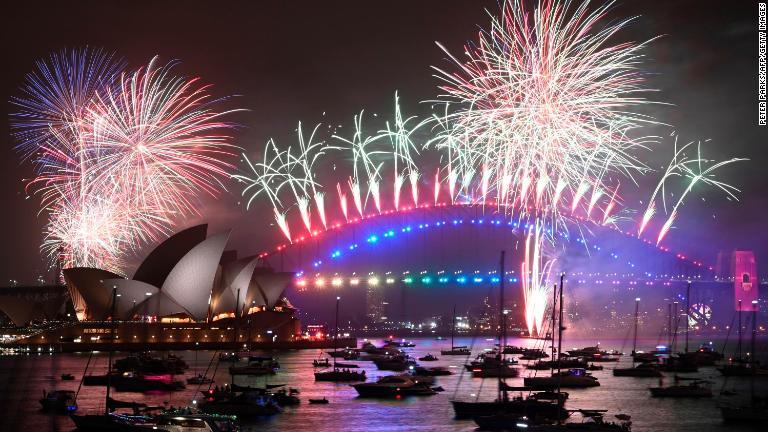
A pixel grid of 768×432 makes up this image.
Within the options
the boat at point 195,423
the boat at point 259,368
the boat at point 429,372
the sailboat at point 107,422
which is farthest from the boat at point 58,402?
the boat at point 429,372

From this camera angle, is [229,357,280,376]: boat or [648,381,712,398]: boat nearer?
[648,381,712,398]: boat

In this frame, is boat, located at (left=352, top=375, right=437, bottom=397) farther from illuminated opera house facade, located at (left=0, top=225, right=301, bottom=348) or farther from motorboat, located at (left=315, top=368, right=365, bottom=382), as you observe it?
illuminated opera house facade, located at (left=0, top=225, right=301, bottom=348)

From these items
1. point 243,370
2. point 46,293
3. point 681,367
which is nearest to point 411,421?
point 243,370

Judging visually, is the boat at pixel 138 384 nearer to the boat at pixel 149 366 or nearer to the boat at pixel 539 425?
the boat at pixel 149 366

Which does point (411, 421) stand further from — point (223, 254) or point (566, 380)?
point (223, 254)

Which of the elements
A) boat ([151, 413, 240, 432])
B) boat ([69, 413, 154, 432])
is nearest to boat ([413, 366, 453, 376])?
boat ([69, 413, 154, 432])

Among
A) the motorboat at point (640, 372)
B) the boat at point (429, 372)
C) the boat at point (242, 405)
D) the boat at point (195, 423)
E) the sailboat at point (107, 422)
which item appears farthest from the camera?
the motorboat at point (640, 372)
